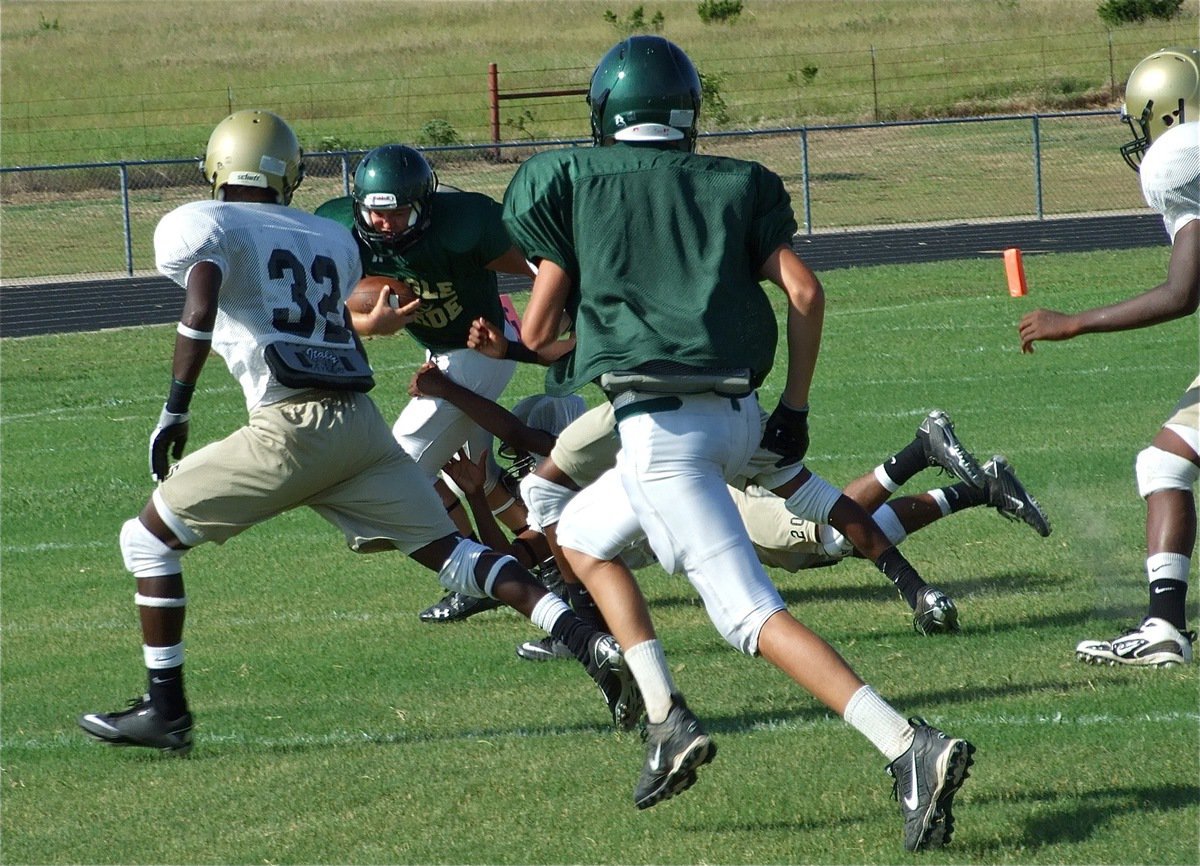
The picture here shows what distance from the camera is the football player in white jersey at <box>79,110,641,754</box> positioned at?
5.09 m

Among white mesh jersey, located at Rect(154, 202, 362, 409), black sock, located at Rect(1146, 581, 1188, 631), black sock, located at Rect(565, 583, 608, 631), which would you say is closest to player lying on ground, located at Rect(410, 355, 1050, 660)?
black sock, located at Rect(565, 583, 608, 631)

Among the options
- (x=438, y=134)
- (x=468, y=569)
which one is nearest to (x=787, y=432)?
(x=468, y=569)

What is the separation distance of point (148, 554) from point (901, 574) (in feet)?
8.49

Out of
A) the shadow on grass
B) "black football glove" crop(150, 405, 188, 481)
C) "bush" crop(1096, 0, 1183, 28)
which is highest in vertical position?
"bush" crop(1096, 0, 1183, 28)

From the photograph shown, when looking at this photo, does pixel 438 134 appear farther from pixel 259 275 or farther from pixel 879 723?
pixel 879 723

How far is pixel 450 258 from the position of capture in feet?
21.7

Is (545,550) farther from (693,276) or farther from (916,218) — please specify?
(916,218)

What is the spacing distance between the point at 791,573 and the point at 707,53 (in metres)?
37.2

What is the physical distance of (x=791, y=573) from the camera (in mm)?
7227

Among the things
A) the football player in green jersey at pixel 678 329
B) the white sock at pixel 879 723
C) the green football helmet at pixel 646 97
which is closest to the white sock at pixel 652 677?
the football player in green jersey at pixel 678 329

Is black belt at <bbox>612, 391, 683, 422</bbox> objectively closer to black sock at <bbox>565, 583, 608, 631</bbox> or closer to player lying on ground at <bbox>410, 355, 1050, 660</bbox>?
player lying on ground at <bbox>410, 355, 1050, 660</bbox>

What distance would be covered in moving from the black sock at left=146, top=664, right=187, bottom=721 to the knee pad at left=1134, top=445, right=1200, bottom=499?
317 centimetres

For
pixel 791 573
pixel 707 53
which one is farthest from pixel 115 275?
pixel 707 53

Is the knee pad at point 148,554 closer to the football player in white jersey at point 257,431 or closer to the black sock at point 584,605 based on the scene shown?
the football player in white jersey at point 257,431
